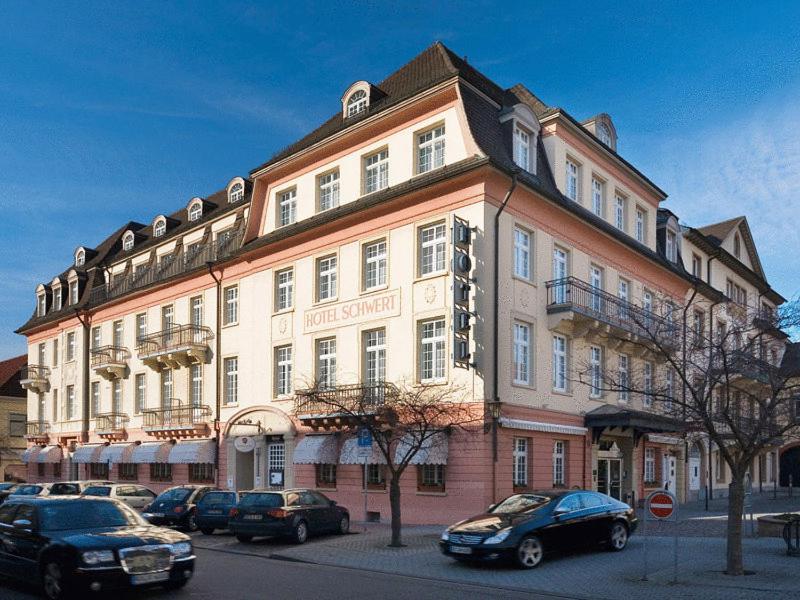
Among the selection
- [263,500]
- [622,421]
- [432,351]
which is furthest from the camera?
[622,421]

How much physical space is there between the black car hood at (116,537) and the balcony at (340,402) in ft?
29.5

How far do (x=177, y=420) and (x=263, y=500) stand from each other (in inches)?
647

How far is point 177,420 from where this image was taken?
3572cm

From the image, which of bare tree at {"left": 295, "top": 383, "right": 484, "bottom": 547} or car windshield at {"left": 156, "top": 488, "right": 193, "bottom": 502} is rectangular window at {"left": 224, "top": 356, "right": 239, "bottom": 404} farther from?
car windshield at {"left": 156, "top": 488, "right": 193, "bottom": 502}

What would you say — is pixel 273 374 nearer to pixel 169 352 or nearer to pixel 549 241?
pixel 169 352

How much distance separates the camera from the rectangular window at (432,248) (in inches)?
995

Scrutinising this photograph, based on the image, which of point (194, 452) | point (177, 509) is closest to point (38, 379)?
point (194, 452)

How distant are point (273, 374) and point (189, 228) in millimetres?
11374

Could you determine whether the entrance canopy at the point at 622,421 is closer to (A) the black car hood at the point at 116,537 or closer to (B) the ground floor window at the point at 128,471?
(A) the black car hood at the point at 116,537

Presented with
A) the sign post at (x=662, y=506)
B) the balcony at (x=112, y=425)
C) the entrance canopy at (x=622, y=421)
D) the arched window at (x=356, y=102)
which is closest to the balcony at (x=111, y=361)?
the balcony at (x=112, y=425)

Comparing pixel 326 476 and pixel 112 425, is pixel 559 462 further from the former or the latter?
pixel 112 425

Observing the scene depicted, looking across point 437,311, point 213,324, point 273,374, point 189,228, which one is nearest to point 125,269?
point 189,228

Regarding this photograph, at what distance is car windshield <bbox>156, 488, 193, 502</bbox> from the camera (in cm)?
2412

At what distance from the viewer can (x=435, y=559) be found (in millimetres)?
17094
